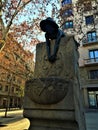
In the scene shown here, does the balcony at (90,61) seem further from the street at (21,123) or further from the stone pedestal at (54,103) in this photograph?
the stone pedestal at (54,103)

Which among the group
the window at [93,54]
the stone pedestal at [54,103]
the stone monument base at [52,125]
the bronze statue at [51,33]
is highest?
the window at [93,54]

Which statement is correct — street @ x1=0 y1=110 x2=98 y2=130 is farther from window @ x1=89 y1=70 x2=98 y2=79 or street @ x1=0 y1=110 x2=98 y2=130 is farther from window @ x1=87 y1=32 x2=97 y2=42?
window @ x1=87 y1=32 x2=97 y2=42

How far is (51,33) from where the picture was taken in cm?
342

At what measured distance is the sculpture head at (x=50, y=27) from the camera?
329 centimetres

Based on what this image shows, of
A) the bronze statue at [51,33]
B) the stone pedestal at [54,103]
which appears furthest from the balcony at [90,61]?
the stone pedestal at [54,103]

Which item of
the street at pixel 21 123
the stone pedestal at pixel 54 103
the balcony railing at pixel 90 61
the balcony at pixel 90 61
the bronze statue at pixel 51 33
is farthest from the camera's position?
the balcony railing at pixel 90 61

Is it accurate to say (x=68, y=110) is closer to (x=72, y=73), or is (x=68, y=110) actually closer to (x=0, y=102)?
(x=72, y=73)

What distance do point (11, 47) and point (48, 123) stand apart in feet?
40.8

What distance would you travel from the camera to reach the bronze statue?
3.23 m

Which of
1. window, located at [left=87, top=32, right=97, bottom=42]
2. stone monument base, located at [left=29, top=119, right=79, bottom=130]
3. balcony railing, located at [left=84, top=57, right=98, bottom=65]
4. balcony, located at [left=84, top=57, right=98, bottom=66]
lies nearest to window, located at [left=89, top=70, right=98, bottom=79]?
balcony, located at [left=84, top=57, right=98, bottom=66]

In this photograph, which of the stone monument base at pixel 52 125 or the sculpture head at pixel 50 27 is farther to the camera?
the sculpture head at pixel 50 27

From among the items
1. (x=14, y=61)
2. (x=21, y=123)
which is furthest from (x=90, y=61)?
(x=21, y=123)

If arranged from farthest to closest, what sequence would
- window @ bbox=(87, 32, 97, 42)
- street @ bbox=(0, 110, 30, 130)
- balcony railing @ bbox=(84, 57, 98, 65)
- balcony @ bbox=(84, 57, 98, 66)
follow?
1. window @ bbox=(87, 32, 97, 42)
2. balcony railing @ bbox=(84, 57, 98, 65)
3. balcony @ bbox=(84, 57, 98, 66)
4. street @ bbox=(0, 110, 30, 130)

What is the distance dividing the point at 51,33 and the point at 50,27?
0.15 m
